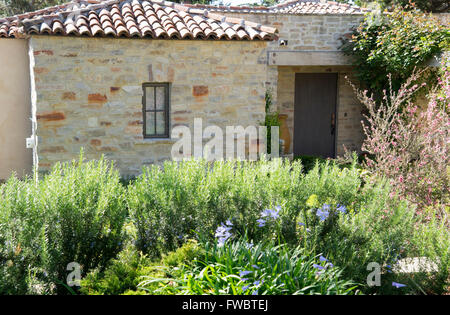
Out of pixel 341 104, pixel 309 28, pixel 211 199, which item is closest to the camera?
pixel 211 199

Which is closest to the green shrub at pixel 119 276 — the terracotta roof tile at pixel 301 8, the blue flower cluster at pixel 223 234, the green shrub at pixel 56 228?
the green shrub at pixel 56 228

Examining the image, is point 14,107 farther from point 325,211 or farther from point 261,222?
point 325,211

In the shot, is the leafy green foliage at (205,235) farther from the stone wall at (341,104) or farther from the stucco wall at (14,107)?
the stone wall at (341,104)

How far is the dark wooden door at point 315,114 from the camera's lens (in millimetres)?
12383

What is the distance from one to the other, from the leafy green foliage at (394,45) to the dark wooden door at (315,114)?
101cm

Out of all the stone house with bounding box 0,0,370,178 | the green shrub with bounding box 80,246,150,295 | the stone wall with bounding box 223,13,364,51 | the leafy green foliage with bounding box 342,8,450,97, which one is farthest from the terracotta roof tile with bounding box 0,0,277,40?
the green shrub with bounding box 80,246,150,295

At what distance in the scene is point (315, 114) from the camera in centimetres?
1252

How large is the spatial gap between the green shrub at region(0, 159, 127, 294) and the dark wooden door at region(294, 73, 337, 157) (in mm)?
8631

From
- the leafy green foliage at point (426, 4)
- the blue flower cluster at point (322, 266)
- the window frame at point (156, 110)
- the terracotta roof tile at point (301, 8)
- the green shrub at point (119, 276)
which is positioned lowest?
the green shrub at point (119, 276)

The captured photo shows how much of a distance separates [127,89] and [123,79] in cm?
18

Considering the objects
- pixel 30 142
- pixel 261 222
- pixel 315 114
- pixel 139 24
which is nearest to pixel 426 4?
pixel 315 114

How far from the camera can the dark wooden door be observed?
40.6 feet

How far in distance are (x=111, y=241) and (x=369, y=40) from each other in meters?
8.78
